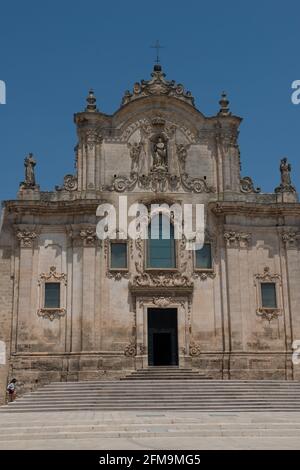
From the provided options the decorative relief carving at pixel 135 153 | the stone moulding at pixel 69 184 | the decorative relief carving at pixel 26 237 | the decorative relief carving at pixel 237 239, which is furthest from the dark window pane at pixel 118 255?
the decorative relief carving at pixel 237 239

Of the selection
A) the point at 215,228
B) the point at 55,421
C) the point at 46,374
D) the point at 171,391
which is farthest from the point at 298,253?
the point at 55,421

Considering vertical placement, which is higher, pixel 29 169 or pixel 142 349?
pixel 29 169

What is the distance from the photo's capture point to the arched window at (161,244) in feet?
95.8

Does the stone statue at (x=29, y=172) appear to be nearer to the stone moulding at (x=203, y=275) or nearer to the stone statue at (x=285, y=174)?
the stone moulding at (x=203, y=275)

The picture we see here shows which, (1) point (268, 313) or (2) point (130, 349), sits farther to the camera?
(1) point (268, 313)

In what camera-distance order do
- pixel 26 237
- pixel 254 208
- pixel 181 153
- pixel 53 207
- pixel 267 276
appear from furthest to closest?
pixel 181 153, pixel 254 208, pixel 267 276, pixel 53 207, pixel 26 237

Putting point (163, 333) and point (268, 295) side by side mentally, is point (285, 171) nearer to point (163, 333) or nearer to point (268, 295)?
point (268, 295)

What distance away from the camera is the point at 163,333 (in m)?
28.8

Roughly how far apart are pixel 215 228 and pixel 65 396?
10744 mm

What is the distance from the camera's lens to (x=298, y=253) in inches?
1180

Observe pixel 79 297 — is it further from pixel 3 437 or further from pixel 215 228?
pixel 3 437

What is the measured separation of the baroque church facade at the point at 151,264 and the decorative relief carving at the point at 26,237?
0.16ft

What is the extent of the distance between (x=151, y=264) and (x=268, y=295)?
222 inches

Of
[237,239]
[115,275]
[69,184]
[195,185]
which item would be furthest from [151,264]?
[69,184]
